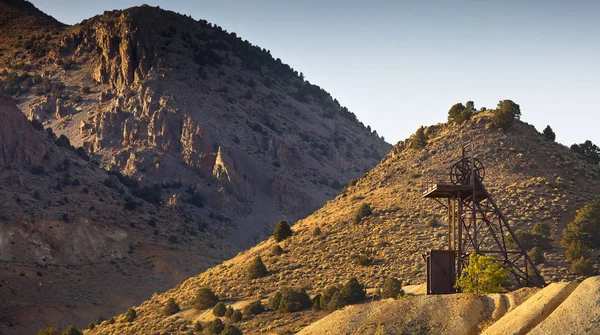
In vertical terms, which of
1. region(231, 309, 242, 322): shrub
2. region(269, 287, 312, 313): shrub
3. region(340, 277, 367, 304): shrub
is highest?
region(340, 277, 367, 304): shrub

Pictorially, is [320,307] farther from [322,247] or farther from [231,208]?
[231,208]

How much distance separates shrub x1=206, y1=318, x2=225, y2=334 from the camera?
80500 millimetres

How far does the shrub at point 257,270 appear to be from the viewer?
303ft

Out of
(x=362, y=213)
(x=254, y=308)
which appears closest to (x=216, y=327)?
(x=254, y=308)

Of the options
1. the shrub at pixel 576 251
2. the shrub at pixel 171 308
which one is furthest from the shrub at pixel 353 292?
the shrub at pixel 171 308

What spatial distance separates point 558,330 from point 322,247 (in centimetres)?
5459

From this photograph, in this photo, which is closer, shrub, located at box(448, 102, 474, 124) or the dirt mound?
the dirt mound

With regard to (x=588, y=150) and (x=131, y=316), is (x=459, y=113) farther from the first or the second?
(x=131, y=316)

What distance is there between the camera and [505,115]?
101375 millimetres

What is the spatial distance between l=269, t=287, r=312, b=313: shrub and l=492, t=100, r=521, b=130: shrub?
33.5 m

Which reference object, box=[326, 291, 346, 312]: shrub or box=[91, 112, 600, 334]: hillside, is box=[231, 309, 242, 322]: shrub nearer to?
box=[91, 112, 600, 334]: hillside

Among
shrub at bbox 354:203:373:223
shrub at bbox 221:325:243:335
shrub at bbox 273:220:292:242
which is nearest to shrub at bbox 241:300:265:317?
shrub at bbox 221:325:243:335

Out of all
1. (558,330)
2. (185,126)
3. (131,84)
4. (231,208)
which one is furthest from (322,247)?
(131,84)

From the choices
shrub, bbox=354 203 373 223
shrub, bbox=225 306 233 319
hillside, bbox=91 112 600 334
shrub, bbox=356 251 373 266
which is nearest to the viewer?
shrub, bbox=225 306 233 319
